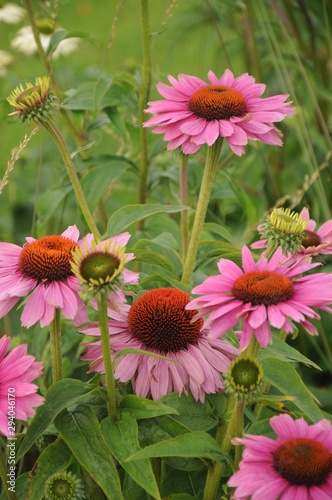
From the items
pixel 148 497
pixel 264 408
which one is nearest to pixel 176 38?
pixel 264 408

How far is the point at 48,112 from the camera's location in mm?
718

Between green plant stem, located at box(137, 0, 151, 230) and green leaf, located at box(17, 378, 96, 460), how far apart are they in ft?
1.57

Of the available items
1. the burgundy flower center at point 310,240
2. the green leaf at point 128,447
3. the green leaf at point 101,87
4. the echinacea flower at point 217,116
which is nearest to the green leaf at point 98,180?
the green leaf at point 101,87

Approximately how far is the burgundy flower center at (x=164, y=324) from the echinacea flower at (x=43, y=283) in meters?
0.06

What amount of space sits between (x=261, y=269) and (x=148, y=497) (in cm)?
23

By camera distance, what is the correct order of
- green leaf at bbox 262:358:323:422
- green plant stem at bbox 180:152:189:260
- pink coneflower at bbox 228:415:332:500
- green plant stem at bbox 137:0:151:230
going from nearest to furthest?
pink coneflower at bbox 228:415:332:500 → green leaf at bbox 262:358:323:422 → green plant stem at bbox 180:152:189:260 → green plant stem at bbox 137:0:151:230

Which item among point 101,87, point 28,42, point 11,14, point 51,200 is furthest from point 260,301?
point 11,14

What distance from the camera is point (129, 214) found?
784 mm

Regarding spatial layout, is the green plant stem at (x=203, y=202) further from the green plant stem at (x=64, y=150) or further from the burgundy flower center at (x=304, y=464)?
the burgundy flower center at (x=304, y=464)

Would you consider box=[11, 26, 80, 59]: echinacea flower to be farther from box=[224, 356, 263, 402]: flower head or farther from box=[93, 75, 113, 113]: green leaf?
box=[224, 356, 263, 402]: flower head

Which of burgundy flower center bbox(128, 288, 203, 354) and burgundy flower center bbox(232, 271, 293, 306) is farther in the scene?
burgundy flower center bbox(128, 288, 203, 354)

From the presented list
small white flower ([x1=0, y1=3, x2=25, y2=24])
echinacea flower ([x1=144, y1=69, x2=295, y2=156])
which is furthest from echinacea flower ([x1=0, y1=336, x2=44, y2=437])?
small white flower ([x1=0, y1=3, x2=25, y2=24])

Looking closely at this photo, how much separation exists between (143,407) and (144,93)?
0.53m

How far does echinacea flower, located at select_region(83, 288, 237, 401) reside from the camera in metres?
0.68
